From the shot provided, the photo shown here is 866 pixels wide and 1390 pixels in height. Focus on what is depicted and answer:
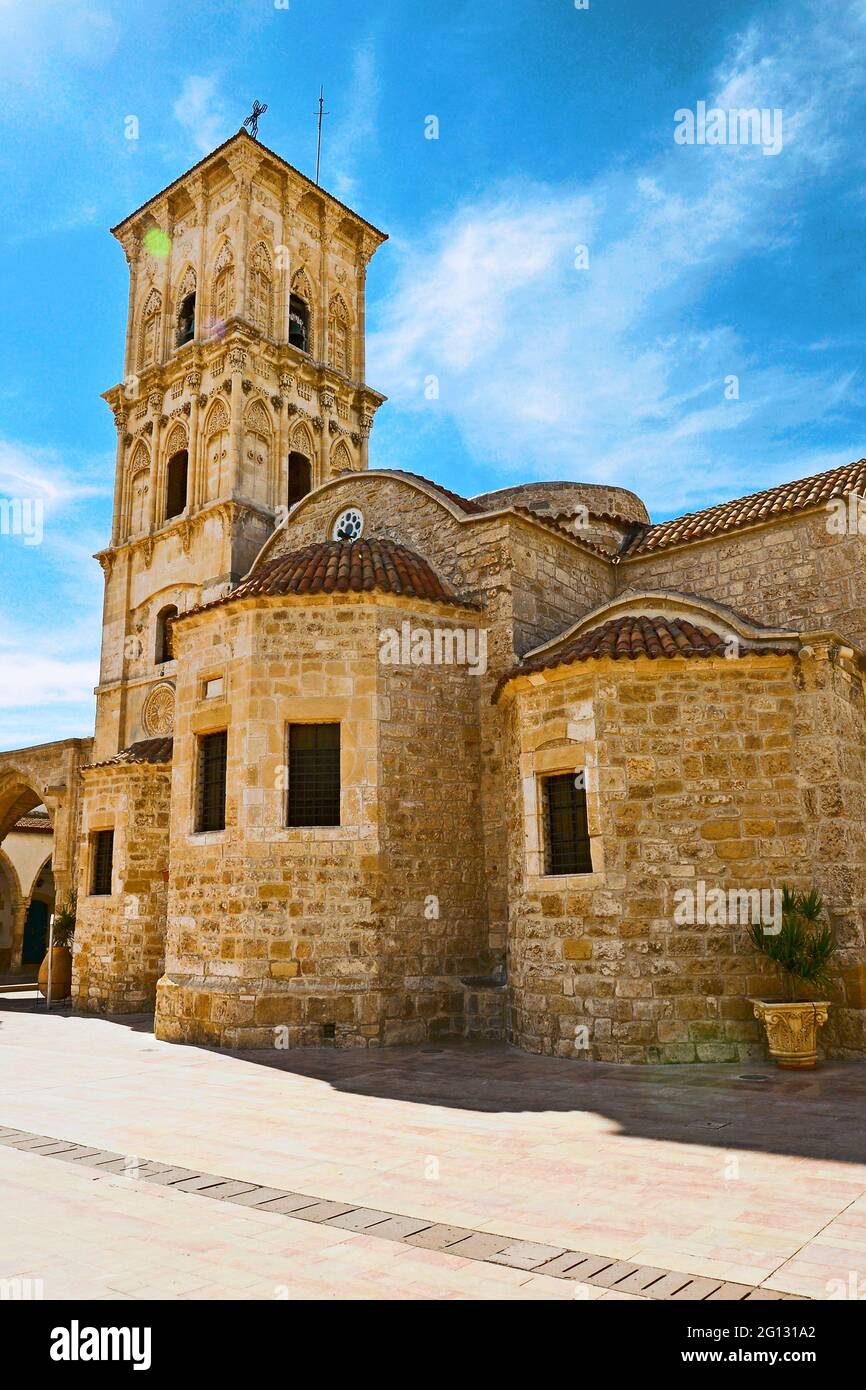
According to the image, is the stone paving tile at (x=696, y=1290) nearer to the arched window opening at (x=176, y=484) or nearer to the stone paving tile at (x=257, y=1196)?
the stone paving tile at (x=257, y=1196)

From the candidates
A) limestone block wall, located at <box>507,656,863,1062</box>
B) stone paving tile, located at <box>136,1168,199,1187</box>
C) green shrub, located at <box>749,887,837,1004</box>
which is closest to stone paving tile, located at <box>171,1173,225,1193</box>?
stone paving tile, located at <box>136,1168,199,1187</box>

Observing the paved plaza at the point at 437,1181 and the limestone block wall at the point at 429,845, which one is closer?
the paved plaza at the point at 437,1181

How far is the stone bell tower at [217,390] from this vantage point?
20828 millimetres

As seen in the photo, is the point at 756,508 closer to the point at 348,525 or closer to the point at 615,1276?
the point at 348,525

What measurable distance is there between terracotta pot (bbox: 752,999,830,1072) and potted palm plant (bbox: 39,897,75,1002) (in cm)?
1357

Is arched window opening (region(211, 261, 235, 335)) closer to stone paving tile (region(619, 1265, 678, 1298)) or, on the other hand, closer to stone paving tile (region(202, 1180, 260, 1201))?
stone paving tile (region(202, 1180, 260, 1201))

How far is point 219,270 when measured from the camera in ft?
75.6

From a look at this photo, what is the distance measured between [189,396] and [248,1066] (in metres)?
16.6

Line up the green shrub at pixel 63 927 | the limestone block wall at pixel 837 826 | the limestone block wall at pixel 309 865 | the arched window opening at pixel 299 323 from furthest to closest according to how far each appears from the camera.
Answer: the arched window opening at pixel 299 323 < the green shrub at pixel 63 927 < the limestone block wall at pixel 309 865 < the limestone block wall at pixel 837 826

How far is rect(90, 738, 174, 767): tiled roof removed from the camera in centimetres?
1594

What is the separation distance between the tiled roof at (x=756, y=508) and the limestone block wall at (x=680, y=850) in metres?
3.94

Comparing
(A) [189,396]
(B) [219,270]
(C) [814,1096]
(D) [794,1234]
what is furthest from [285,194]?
(D) [794,1234]

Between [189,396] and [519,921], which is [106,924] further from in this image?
[189,396]

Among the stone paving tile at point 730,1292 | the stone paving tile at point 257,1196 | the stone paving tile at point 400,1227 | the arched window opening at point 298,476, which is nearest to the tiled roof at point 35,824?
the arched window opening at point 298,476
